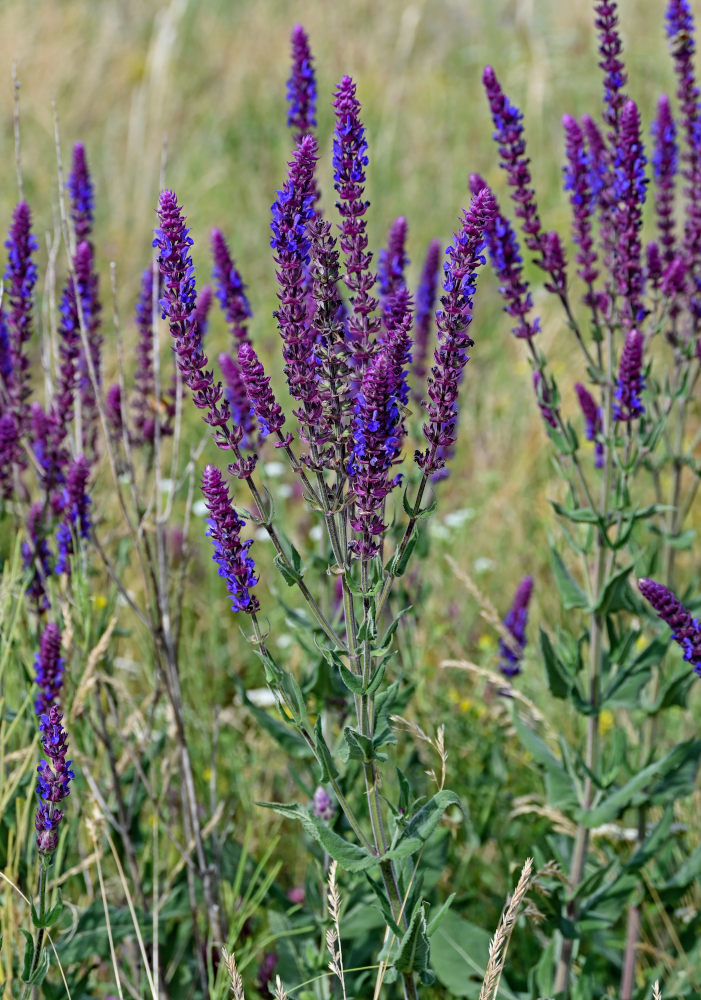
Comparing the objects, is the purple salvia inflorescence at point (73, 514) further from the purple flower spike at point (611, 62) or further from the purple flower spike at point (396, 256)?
the purple flower spike at point (611, 62)

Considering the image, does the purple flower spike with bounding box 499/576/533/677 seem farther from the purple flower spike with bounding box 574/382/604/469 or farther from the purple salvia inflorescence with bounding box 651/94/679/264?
the purple salvia inflorescence with bounding box 651/94/679/264

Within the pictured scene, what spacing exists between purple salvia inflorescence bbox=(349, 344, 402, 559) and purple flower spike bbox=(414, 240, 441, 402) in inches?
59.8

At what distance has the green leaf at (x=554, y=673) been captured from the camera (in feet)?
9.45

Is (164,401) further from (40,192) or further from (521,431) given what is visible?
(40,192)

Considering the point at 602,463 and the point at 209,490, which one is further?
the point at 602,463

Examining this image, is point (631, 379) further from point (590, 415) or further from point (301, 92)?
point (301, 92)

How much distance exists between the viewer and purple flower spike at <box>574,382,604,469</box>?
3029mm

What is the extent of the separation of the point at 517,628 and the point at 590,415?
2.72 ft

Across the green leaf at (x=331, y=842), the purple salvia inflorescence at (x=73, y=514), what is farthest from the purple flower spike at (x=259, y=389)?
the purple salvia inflorescence at (x=73, y=514)

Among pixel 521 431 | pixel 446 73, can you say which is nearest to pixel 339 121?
pixel 521 431

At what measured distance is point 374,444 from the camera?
1.85m

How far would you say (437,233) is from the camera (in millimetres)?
7344

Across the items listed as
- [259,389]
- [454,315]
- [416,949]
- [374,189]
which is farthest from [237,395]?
[374,189]

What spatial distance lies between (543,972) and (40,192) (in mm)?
6746
